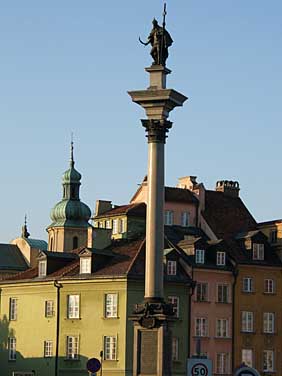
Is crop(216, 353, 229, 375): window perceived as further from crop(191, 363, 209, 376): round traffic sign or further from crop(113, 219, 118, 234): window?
crop(191, 363, 209, 376): round traffic sign

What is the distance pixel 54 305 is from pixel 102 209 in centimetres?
1528

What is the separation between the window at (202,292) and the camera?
83250 mm

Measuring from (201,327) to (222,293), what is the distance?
328cm

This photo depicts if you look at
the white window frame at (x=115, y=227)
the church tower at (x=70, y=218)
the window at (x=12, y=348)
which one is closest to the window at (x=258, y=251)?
the white window frame at (x=115, y=227)

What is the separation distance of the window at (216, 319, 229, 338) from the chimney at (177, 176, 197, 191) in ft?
47.4

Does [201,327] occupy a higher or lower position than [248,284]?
lower

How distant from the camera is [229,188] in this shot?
98.2 m

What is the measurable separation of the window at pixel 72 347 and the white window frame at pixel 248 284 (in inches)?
513

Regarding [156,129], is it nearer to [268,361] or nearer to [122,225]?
[268,361]

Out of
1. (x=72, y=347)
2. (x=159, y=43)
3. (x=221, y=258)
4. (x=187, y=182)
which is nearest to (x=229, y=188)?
(x=187, y=182)

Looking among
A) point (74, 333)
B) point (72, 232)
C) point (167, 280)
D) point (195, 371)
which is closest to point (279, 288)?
point (167, 280)

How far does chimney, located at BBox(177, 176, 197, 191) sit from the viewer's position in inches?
3783

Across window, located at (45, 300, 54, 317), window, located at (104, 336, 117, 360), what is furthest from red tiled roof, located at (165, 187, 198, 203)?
window, located at (104, 336, 117, 360)

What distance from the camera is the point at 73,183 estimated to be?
11506cm
